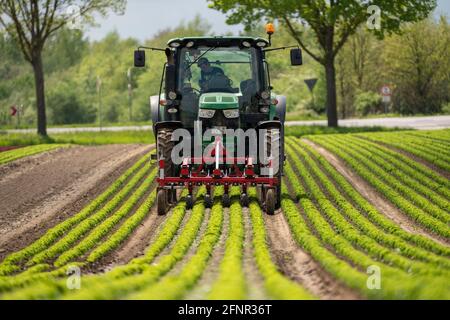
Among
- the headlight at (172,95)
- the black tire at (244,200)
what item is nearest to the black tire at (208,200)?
the black tire at (244,200)

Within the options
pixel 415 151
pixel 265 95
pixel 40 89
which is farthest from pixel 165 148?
pixel 40 89

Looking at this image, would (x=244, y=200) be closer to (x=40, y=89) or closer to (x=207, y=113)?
(x=207, y=113)

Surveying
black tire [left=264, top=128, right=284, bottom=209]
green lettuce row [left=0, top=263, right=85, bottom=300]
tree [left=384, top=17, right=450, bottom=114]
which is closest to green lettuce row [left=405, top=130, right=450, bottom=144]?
black tire [left=264, top=128, right=284, bottom=209]

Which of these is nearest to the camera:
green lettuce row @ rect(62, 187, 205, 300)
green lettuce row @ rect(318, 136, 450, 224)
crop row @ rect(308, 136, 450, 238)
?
green lettuce row @ rect(62, 187, 205, 300)

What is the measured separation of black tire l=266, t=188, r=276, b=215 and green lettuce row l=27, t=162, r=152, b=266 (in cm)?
260

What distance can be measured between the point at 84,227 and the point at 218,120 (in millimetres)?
Answer: 2943

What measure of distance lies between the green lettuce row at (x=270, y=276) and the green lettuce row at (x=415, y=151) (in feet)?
24.5

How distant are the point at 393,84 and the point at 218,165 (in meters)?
39.6

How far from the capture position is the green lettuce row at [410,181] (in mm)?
12219

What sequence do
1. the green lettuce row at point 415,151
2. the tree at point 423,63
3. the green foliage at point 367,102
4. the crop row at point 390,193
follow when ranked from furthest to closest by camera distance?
the green foliage at point 367,102, the tree at point 423,63, the green lettuce row at point 415,151, the crop row at point 390,193

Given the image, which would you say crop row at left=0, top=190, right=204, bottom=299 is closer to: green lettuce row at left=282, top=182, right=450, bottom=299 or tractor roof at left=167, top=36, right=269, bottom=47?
green lettuce row at left=282, top=182, right=450, bottom=299

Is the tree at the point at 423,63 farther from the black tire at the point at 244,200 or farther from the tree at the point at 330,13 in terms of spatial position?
the black tire at the point at 244,200

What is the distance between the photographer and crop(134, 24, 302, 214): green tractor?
12242 mm

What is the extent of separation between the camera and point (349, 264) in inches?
306
